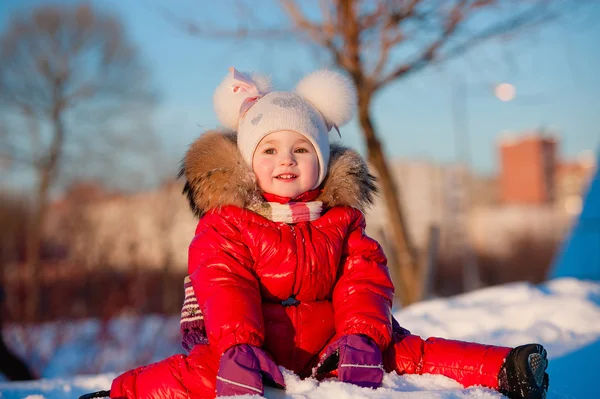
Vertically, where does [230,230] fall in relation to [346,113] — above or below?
below

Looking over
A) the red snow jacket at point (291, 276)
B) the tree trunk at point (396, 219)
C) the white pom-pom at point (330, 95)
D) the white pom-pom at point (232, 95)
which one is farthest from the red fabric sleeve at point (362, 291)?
the tree trunk at point (396, 219)

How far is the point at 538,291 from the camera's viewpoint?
5.11 m

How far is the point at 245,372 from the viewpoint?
6.07ft

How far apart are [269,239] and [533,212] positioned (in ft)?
88.7

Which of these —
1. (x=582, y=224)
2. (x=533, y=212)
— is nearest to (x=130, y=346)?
(x=582, y=224)

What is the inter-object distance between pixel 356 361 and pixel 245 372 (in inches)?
14.9

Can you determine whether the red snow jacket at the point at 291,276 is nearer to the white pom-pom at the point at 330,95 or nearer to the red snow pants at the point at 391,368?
the red snow pants at the point at 391,368

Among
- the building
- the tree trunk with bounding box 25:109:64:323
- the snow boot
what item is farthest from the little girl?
the building

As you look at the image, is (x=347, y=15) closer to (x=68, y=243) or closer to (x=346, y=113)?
(x=346, y=113)

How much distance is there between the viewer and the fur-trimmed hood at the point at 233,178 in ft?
7.75

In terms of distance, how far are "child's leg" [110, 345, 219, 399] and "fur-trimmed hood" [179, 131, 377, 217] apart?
1.93 ft

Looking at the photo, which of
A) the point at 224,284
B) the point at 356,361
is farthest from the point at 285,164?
the point at 356,361

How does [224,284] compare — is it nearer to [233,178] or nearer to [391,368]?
[233,178]

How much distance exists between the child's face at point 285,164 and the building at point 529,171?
124 feet
